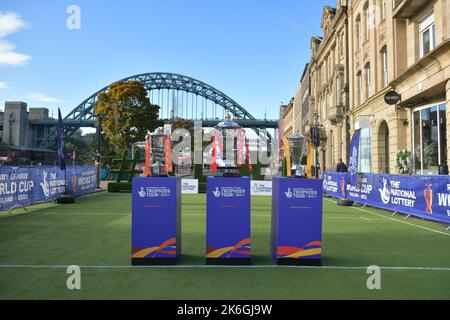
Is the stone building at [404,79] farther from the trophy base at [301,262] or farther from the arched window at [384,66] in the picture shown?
the trophy base at [301,262]

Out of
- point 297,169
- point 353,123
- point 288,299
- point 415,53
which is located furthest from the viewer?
point 353,123

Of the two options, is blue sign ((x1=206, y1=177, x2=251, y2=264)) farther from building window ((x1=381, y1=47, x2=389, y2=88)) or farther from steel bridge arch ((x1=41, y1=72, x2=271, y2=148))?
steel bridge arch ((x1=41, y1=72, x2=271, y2=148))

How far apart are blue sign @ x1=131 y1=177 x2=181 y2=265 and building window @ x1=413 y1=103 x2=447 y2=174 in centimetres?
1560

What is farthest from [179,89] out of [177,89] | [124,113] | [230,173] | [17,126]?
[230,173]

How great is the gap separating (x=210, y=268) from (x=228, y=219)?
85 cm

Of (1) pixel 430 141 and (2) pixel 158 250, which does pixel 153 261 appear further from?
(1) pixel 430 141

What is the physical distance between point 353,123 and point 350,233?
2365 cm

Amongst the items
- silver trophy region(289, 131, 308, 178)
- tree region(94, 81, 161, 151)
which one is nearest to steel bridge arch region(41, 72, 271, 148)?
tree region(94, 81, 161, 151)

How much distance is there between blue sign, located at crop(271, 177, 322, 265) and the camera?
6402 millimetres

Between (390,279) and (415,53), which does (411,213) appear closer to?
(390,279)

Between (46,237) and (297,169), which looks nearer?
(297,169)

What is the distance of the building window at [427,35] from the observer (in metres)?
18.5
